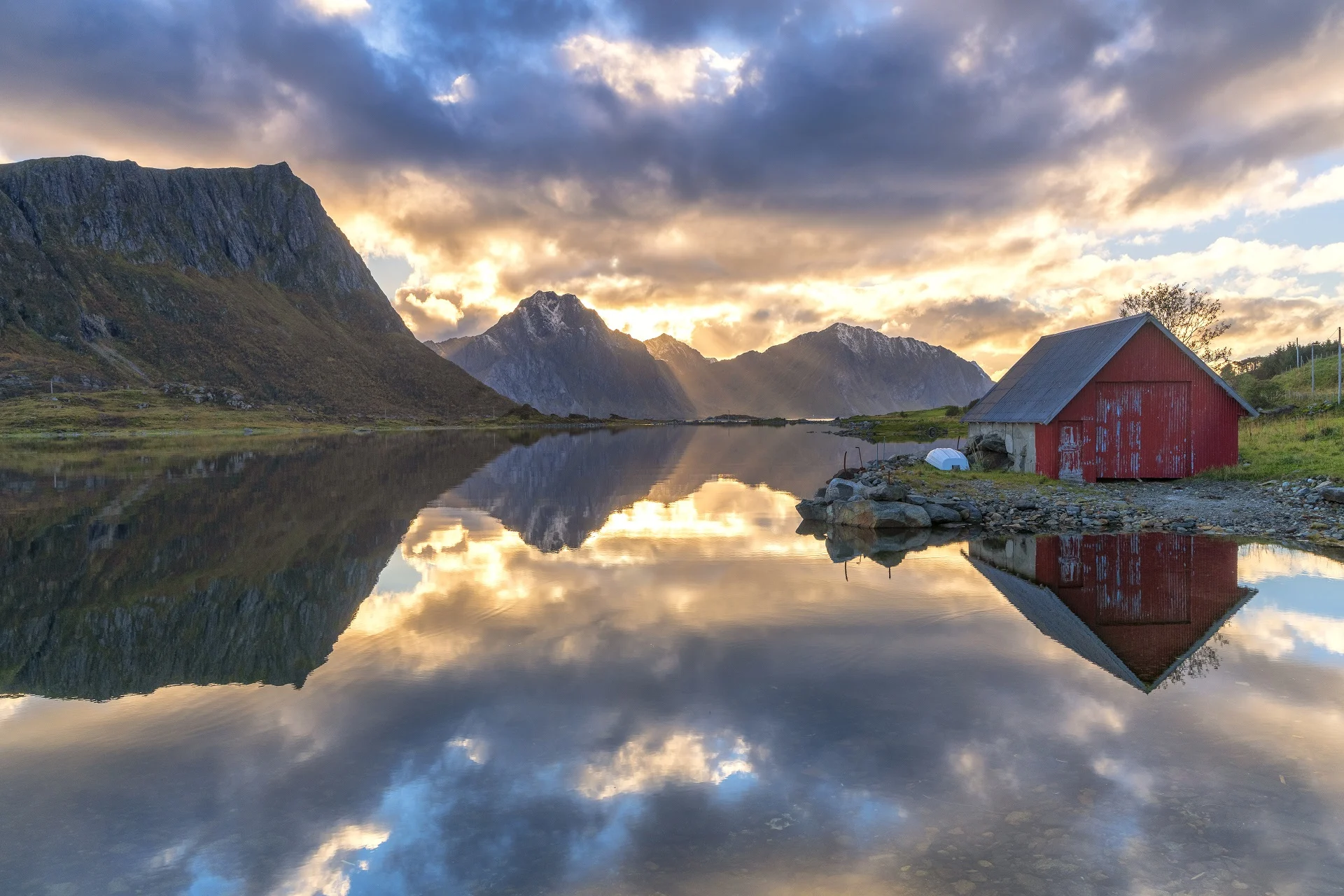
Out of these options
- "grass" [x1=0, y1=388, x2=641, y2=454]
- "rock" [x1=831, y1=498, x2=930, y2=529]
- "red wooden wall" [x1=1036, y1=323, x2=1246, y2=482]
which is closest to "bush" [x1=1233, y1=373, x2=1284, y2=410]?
"red wooden wall" [x1=1036, y1=323, x2=1246, y2=482]

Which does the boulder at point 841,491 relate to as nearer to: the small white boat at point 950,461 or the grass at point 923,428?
the small white boat at point 950,461

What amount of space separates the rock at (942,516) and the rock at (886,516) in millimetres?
374

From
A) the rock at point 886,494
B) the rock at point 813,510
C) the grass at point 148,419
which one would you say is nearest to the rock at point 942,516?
the rock at point 886,494

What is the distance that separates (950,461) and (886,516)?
19.0 meters

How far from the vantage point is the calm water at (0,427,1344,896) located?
23.7 feet

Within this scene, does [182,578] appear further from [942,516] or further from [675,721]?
[942,516]

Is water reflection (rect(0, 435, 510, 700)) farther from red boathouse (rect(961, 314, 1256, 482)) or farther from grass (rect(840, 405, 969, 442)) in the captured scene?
grass (rect(840, 405, 969, 442))

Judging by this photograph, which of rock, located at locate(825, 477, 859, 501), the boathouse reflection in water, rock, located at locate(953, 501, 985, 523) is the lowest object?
the boathouse reflection in water

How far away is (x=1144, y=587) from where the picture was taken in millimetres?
17438

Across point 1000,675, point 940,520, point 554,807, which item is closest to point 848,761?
point 554,807

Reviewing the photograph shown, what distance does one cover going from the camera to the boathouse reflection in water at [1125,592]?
13141mm

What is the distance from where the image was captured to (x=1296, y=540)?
2297cm

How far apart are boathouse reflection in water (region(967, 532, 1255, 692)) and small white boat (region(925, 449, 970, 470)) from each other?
62.7 ft

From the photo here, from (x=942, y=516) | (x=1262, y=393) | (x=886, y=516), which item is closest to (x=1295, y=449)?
(x=942, y=516)
